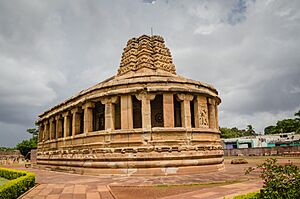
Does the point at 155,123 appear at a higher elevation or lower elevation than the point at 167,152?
higher

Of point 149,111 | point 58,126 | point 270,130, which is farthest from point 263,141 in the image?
point 149,111

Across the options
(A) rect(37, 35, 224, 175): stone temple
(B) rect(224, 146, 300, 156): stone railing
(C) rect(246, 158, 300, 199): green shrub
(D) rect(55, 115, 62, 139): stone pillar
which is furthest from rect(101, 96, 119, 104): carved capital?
(B) rect(224, 146, 300, 156): stone railing

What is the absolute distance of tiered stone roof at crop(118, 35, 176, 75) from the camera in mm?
21109

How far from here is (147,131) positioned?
13.7m

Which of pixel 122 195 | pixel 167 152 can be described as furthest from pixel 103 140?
pixel 122 195

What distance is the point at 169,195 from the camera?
7965 mm

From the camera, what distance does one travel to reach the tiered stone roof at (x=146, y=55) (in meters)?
21.1

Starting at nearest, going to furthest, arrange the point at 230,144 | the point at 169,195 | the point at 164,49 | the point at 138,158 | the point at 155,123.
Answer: the point at 169,195
the point at 138,158
the point at 155,123
the point at 164,49
the point at 230,144

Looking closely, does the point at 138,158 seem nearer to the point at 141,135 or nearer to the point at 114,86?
the point at 141,135

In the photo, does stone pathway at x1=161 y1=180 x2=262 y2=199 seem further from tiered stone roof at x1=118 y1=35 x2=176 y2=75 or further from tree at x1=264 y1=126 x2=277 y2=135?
tree at x1=264 y1=126 x2=277 y2=135

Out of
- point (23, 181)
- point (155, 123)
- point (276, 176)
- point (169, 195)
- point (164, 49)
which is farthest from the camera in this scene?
point (164, 49)

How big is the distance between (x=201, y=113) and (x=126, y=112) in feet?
14.6

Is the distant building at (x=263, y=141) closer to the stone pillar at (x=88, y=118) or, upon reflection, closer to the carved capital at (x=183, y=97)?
the carved capital at (x=183, y=97)

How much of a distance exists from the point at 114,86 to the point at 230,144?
4648 cm
